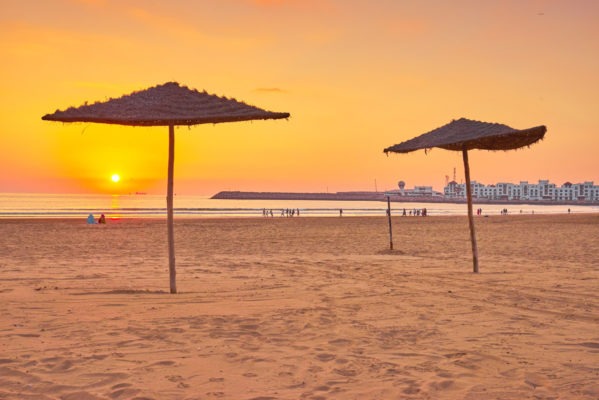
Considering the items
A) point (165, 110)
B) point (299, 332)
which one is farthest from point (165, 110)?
point (299, 332)

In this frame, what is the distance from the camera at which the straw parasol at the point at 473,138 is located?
9570 millimetres

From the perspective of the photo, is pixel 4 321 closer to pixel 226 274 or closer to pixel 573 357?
pixel 226 274

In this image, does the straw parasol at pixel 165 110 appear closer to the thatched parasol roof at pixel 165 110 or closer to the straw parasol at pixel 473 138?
the thatched parasol roof at pixel 165 110

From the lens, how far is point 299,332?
5.67m

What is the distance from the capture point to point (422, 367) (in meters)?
4.50

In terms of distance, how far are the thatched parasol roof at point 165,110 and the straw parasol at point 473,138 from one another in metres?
4.62

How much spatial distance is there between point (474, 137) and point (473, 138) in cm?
7

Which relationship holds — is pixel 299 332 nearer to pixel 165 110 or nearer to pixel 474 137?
pixel 165 110

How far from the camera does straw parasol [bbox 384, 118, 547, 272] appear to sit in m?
9.57

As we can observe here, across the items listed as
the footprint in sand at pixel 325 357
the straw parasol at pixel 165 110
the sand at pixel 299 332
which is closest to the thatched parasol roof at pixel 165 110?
the straw parasol at pixel 165 110

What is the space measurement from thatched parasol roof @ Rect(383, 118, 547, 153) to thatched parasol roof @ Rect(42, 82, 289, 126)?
4.60 m

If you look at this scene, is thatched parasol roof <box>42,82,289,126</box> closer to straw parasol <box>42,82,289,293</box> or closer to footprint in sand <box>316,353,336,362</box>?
straw parasol <box>42,82,289,293</box>

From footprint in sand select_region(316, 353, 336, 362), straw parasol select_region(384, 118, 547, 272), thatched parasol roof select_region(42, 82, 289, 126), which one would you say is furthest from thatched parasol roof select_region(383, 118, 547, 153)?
footprint in sand select_region(316, 353, 336, 362)

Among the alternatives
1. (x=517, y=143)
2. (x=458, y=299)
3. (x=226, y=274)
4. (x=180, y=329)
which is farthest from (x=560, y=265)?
(x=180, y=329)
